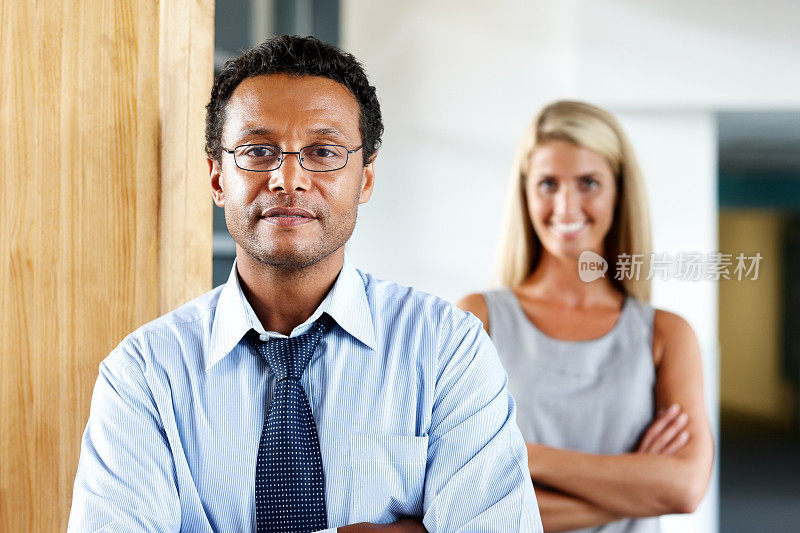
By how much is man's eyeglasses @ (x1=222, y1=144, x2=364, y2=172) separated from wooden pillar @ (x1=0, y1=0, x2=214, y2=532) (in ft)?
1.06

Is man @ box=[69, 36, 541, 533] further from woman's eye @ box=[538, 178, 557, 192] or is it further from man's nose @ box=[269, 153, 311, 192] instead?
woman's eye @ box=[538, 178, 557, 192]

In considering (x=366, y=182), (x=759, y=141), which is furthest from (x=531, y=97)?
(x=366, y=182)

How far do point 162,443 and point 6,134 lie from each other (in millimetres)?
687

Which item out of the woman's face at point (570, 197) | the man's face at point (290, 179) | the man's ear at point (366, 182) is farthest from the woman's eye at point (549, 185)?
the man's face at point (290, 179)

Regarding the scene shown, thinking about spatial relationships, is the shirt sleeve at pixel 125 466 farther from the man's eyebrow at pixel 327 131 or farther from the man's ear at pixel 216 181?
the man's eyebrow at pixel 327 131

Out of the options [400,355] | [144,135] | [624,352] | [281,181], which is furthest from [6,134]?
[624,352]

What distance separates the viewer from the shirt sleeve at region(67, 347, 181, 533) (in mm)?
1168

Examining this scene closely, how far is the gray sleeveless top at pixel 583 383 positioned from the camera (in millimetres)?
1996

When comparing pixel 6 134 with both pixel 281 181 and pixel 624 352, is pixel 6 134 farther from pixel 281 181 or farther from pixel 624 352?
pixel 624 352

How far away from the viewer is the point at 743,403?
3346 mm

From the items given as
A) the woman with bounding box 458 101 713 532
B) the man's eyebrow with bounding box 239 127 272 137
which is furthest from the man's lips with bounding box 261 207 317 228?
the woman with bounding box 458 101 713 532

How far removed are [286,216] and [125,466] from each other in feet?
1.40

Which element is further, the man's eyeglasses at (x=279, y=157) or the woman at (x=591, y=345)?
the woman at (x=591, y=345)

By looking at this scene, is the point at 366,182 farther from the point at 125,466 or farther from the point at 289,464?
the point at 125,466
